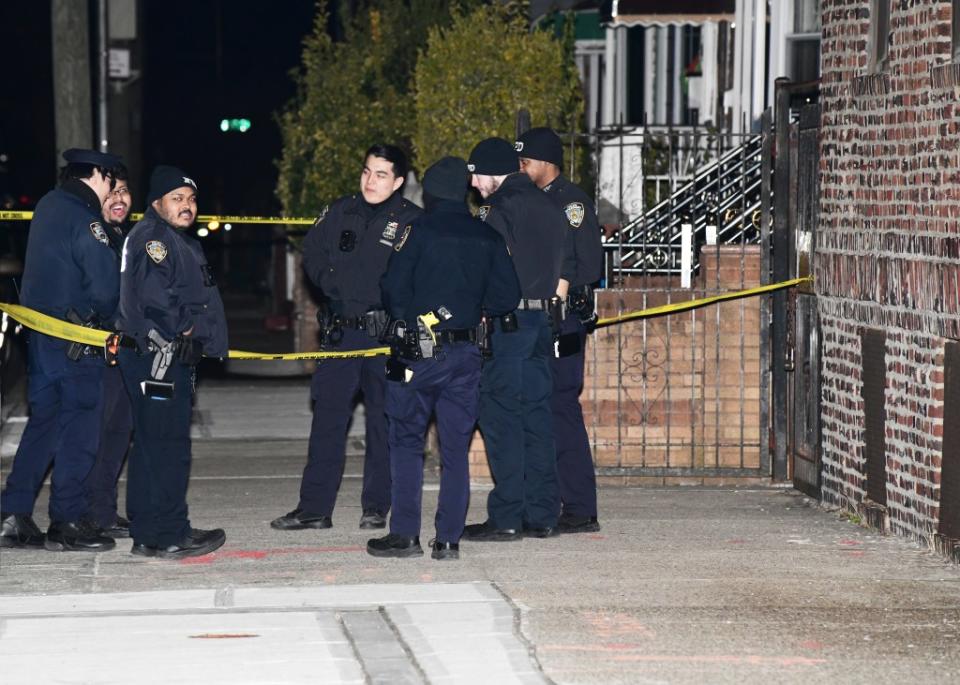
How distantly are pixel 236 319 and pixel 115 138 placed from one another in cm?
1443

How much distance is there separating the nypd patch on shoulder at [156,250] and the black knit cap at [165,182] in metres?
0.24

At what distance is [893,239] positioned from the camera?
9.14 metres

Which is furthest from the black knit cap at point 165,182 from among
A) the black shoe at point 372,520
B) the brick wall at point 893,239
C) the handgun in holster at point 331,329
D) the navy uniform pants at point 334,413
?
the brick wall at point 893,239

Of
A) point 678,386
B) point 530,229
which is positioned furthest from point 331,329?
point 678,386

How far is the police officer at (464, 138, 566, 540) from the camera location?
29.6ft

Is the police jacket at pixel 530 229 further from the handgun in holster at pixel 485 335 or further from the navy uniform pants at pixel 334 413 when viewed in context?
the navy uniform pants at pixel 334 413

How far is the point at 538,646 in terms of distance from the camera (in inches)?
271

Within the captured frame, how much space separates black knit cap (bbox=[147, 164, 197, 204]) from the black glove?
70 centimetres

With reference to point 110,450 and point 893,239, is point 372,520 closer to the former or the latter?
point 110,450

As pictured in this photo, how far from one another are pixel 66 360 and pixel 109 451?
639 millimetres

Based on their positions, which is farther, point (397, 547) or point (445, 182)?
point (397, 547)

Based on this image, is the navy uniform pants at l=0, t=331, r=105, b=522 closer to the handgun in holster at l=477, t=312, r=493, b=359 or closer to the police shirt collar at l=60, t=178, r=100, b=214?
the police shirt collar at l=60, t=178, r=100, b=214

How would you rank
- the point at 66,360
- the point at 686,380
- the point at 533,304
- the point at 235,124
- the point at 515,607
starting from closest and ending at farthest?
the point at 515,607
the point at 66,360
the point at 533,304
the point at 686,380
the point at 235,124

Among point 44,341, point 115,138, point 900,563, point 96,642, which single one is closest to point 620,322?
point 900,563
